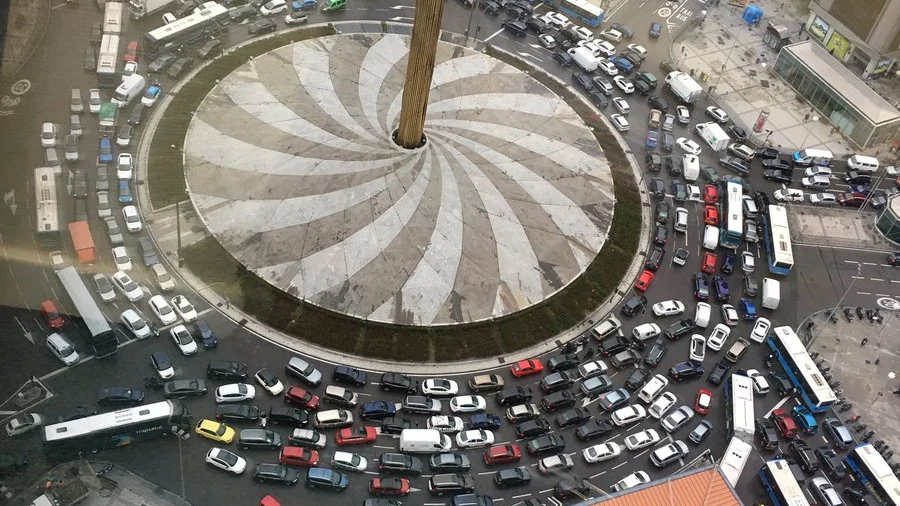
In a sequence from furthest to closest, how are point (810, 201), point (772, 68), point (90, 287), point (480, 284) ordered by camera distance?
point (772, 68), point (810, 201), point (480, 284), point (90, 287)

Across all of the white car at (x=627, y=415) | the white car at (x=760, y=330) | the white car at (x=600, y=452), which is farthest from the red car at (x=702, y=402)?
the white car at (x=760, y=330)

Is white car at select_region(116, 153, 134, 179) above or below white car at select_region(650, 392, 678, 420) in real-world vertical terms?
above

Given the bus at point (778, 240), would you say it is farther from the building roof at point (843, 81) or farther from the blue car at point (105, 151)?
the blue car at point (105, 151)

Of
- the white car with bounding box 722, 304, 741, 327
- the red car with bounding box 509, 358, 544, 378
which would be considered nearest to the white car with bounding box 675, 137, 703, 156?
the white car with bounding box 722, 304, 741, 327

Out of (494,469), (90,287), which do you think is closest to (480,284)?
(494,469)

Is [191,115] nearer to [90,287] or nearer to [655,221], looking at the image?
[90,287]

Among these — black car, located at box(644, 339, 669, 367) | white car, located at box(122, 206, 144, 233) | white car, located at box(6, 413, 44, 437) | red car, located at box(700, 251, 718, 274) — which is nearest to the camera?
white car, located at box(6, 413, 44, 437)

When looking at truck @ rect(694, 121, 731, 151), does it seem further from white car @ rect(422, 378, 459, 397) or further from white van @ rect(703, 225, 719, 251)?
white car @ rect(422, 378, 459, 397)
